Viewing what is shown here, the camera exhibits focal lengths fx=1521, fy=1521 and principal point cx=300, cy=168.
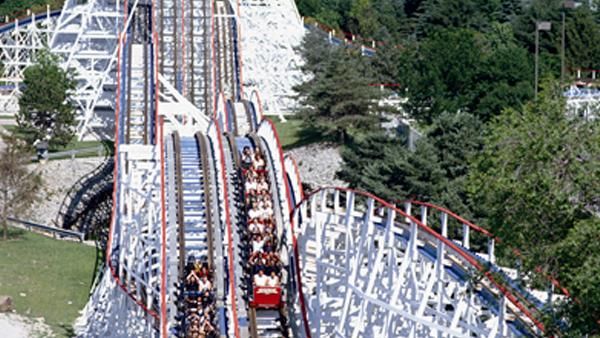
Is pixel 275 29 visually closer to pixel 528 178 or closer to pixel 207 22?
pixel 207 22

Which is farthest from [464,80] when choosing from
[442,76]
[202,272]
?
[202,272]

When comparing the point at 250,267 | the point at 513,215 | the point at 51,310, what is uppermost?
the point at 513,215

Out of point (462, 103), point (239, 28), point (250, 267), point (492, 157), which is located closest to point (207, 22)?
point (239, 28)

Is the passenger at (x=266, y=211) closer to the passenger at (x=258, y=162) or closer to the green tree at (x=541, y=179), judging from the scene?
the passenger at (x=258, y=162)

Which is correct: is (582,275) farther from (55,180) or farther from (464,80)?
(464,80)

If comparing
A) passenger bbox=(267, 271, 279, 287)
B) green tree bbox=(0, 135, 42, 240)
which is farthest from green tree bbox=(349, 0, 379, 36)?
passenger bbox=(267, 271, 279, 287)

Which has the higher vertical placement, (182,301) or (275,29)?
(275,29)

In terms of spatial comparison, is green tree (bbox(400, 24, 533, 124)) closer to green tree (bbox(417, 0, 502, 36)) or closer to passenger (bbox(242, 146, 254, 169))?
passenger (bbox(242, 146, 254, 169))
